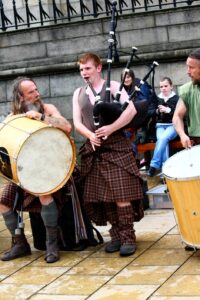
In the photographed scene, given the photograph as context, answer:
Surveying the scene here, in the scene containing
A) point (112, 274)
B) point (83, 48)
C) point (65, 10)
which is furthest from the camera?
point (65, 10)

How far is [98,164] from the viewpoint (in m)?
6.78

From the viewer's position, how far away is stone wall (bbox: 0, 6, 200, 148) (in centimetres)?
1157

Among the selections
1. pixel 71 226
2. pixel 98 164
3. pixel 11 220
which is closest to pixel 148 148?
pixel 71 226

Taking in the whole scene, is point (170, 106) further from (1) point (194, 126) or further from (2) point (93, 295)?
(2) point (93, 295)

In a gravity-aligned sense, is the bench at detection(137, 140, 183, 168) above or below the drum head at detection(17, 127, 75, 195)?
below

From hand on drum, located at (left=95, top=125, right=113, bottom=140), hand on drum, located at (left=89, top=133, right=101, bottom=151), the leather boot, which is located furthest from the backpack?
hand on drum, located at (left=95, top=125, right=113, bottom=140)

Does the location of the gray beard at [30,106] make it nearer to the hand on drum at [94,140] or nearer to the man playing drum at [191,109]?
the hand on drum at [94,140]

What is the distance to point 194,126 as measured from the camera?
22.0 feet

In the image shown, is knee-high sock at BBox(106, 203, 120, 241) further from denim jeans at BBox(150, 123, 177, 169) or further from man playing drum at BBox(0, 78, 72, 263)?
denim jeans at BBox(150, 123, 177, 169)

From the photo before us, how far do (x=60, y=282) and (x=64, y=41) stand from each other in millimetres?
7064

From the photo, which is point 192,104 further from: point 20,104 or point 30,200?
point 30,200

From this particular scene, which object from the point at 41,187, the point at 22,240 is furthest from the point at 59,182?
the point at 22,240

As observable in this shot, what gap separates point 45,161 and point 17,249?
96 centimetres

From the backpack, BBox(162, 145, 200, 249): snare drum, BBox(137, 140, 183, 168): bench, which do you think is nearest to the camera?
BBox(162, 145, 200, 249): snare drum
